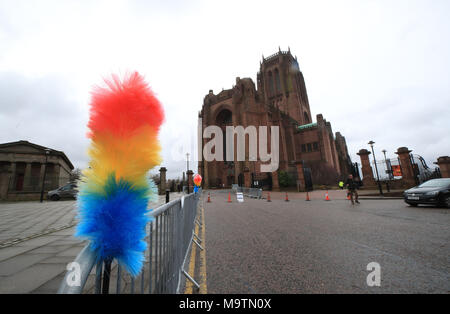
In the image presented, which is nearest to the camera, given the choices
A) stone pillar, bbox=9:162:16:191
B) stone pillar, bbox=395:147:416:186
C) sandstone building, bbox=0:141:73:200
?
stone pillar, bbox=395:147:416:186

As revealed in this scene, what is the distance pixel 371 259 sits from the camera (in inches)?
115

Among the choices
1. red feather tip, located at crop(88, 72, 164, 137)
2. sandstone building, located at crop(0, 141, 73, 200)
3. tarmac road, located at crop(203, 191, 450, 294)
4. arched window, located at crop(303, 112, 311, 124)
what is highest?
arched window, located at crop(303, 112, 311, 124)

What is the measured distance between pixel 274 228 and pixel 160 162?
4935 mm

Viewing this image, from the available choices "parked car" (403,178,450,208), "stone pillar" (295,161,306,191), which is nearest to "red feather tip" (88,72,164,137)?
"parked car" (403,178,450,208)

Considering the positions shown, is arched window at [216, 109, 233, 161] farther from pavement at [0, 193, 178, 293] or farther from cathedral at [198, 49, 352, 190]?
pavement at [0, 193, 178, 293]

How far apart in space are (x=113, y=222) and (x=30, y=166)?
34151mm

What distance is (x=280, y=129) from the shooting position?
4053 cm

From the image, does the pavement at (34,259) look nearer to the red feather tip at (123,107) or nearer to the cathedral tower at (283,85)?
the red feather tip at (123,107)

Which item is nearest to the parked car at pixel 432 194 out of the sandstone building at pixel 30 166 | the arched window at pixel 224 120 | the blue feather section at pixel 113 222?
the blue feather section at pixel 113 222

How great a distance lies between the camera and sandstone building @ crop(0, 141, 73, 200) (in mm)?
19947

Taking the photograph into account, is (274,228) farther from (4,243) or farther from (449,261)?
(4,243)

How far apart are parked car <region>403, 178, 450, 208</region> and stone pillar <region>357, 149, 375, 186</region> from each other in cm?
926

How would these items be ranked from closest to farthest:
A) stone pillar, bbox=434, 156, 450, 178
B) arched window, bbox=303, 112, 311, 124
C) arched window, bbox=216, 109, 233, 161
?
stone pillar, bbox=434, 156, 450, 178 < arched window, bbox=216, 109, 233, 161 < arched window, bbox=303, 112, 311, 124

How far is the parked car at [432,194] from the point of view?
770 centimetres
